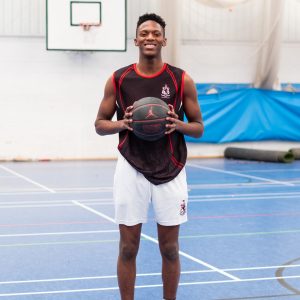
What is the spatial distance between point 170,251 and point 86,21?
37.0 ft

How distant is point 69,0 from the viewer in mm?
14398

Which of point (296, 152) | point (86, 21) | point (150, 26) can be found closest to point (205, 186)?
point (296, 152)

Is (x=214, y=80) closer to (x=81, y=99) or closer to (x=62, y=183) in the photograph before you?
(x=81, y=99)

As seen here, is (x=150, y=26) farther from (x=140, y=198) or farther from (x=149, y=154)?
(x=140, y=198)

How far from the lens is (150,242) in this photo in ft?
20.6

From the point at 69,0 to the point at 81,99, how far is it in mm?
2295

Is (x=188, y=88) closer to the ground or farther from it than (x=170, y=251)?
farther from it

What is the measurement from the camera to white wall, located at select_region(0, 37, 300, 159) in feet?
49.2

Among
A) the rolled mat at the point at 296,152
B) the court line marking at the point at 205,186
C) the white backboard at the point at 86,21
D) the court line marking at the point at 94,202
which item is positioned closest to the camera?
the court line marking at the point at 94,202

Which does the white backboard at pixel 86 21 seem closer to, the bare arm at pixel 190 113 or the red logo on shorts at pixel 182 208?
the bare arm at pixel 190 113

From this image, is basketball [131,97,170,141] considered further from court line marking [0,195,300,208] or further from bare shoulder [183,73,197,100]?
court line marking [0,195,300,208]

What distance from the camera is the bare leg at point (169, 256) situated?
12.3 ft

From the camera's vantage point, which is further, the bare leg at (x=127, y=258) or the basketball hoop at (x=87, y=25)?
the basketball hoop at (x=87, y=25)

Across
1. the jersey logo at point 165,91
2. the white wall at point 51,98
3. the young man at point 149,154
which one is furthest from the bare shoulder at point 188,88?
the white wall at point 51,98
